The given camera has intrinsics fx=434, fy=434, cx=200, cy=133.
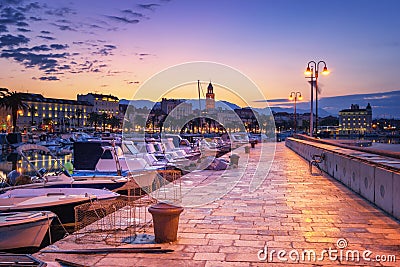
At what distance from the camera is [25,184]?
1340cm

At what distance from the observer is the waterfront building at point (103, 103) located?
190 metres

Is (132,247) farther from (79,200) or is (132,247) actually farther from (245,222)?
(79,200)

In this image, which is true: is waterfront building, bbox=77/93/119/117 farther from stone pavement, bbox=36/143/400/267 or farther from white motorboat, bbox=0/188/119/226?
stone pavement, bbox=36/143/400/267

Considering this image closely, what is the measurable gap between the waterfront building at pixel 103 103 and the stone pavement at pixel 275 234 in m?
184

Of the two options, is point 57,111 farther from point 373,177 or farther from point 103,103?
point 373,177

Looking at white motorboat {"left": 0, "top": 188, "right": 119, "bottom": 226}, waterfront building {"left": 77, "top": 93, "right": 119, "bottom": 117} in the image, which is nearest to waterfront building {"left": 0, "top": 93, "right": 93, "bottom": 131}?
waterfront building {"left": 77, "top": 93, "right": 119, "bottom": 117}

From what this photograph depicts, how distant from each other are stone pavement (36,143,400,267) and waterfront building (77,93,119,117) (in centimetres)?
18378

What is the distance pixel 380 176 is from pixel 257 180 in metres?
6.26

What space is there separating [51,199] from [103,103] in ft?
611

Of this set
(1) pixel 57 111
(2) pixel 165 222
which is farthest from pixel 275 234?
(1) pixel 57 111

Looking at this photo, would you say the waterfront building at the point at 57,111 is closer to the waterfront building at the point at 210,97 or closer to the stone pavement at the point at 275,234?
the waterfront building at the point at 210,97

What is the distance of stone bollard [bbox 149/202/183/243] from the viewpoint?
21.6ft

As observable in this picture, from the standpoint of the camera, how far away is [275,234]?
285 inches

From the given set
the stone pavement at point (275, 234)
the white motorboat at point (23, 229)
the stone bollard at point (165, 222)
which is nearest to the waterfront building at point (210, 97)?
the stone pavement at point (275, 234)
